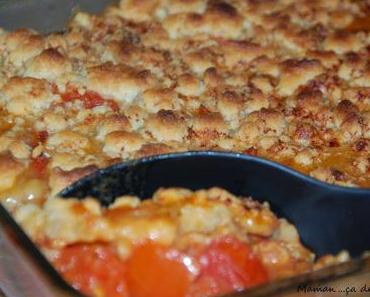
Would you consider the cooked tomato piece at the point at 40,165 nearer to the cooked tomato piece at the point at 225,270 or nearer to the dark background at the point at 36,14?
the cooked tomato piece at the point at 225,270

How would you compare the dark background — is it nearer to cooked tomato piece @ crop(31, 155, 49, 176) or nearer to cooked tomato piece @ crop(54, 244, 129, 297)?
cooked tomato piece @ crop(31, 155, 49, 176)

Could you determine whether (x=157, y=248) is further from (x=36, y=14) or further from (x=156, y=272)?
(x=36, y=14)

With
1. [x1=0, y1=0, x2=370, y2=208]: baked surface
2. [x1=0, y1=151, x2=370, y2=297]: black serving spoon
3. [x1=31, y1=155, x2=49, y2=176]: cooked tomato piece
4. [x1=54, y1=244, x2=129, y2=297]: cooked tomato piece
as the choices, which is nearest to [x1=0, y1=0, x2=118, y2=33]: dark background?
[x1=0, y1=0, x2=370, y2=208]: baked surface

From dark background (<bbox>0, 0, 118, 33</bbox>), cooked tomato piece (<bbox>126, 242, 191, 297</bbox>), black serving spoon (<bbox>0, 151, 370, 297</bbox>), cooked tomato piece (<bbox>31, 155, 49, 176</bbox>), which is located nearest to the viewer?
cooked tomato piece (<bbox>126, 242, 191, 297</bbox>)

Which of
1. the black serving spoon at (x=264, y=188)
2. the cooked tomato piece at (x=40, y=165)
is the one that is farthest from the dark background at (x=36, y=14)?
the black serving spoon at (x=264, y=188)

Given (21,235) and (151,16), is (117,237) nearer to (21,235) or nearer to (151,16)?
(21,235)

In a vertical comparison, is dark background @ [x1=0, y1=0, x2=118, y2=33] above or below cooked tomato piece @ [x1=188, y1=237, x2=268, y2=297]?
above
